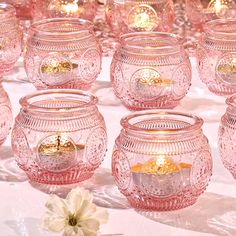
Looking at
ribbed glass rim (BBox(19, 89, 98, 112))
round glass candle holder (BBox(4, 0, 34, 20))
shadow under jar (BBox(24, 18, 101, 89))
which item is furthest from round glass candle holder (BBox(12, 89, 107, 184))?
round glass candle holder (BBox(4, 0, 34, 20))

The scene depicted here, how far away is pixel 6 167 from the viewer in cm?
129

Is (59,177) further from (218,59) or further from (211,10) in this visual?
(211,10)

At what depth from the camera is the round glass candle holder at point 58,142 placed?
121cm

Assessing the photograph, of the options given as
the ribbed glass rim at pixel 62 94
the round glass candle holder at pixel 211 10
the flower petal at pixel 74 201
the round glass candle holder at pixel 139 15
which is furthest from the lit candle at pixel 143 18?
the flower petal at pixel 74 201

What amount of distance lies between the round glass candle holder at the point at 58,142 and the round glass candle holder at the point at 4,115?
9 centimetres

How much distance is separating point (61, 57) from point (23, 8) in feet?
2.13

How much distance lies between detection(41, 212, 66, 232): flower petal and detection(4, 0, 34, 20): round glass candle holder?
125 centimetres

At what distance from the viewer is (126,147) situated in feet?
3.74

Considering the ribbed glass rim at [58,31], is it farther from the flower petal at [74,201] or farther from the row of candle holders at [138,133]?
the flower petal at [74,201]

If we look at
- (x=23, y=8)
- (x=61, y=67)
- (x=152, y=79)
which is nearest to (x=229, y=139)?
(x=152, y=79)

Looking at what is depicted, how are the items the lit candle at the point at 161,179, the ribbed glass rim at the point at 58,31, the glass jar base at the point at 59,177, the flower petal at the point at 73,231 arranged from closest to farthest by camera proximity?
the flower petal at the point at 73,231 < the lit candle at the point at 161,179 < the glass jar base at the point at 59,177 < the ribbed glass rim at the point at 58,31

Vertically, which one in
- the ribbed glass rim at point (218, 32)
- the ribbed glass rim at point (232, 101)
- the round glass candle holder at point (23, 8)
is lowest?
the round glass candle holder at point (23, 8)

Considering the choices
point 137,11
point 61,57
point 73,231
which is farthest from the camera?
point 137,11

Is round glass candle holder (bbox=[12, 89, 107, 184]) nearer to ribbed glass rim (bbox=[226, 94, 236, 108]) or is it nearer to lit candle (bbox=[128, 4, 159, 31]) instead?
ribbed glass rim (bbox=[226, 94, 236, 108])
